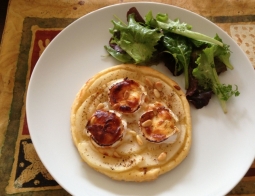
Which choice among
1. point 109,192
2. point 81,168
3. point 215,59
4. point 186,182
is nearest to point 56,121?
point 81,168

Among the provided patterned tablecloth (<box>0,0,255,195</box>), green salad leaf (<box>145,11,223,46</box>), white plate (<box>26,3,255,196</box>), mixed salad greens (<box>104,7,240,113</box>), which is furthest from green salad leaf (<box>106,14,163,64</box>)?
patterned tablecloth (<box>0,0,255,195</box>)

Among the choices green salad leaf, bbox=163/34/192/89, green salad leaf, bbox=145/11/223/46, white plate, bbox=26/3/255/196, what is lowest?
white plate, bbox=26/3/255/196

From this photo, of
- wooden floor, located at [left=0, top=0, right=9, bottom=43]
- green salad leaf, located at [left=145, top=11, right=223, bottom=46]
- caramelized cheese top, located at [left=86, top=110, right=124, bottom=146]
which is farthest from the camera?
wooden floor, located at [left=0, top=0, right=9, bottom=43]

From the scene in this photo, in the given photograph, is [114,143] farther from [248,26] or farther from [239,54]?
[248,26]

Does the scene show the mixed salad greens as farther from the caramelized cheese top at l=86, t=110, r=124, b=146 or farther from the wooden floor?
the wooden floor

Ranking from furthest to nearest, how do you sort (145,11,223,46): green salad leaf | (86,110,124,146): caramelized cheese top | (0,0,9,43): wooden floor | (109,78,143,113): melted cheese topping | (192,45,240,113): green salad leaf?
(0,0,9,43): wooden floor → (145,11,223,46): green salad leaf → (192,45,240,113): green salad leaf → (109,78,143,113): melted cheese topping → (86,110,124,146): caramelized cheese top

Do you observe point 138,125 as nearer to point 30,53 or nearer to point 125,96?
point 125,96

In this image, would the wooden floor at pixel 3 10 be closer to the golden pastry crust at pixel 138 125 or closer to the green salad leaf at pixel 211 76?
the golden pastry crust at pixel 138 125
